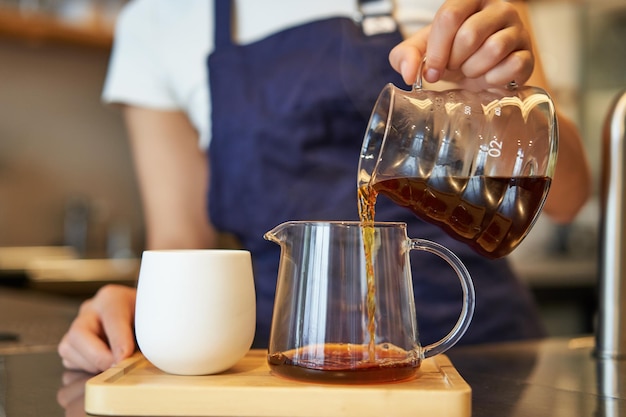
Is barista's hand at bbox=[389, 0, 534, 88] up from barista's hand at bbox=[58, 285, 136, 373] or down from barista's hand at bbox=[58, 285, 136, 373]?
up

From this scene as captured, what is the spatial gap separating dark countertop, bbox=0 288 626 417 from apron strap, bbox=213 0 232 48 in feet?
1.93

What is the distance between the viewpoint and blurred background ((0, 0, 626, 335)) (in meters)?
3.25

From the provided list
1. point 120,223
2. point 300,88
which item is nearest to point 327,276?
point 300,88

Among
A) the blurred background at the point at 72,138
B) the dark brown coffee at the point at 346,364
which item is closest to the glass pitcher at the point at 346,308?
the dark brown coffee at the point at 346,364

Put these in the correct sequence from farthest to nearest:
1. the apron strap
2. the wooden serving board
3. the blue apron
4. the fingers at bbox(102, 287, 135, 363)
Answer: the apron strap, the blue apron, the fingers at bbox(102, 287, 135, 363), the wooden serving board

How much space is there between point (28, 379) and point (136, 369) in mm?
158

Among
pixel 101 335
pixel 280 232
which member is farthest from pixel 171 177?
pixel 280 232

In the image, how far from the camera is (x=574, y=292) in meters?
3.09

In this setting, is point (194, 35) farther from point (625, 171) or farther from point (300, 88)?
point (625, 171)

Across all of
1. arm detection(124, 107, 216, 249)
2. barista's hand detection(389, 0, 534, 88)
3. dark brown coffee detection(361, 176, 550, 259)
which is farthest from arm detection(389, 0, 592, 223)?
arm detection(124, 107, 216, 249)

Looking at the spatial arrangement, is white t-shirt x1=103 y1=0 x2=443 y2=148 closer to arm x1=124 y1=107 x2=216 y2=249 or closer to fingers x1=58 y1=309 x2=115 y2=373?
arm x1=124 y1=107 x2=216 y2=249

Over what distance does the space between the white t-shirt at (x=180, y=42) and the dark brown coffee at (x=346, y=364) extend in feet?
2.50

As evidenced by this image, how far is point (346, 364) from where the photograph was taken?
0.68 meters

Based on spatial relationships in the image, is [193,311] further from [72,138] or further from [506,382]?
[72,138]
